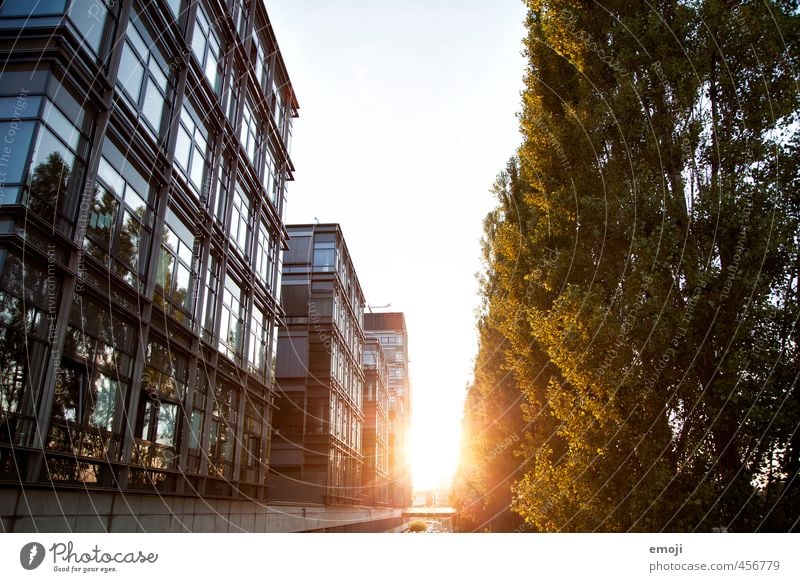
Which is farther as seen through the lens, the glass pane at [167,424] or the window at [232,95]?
the window at [232,95]

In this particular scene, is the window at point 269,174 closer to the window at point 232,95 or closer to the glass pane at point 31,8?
the window at point 232,95

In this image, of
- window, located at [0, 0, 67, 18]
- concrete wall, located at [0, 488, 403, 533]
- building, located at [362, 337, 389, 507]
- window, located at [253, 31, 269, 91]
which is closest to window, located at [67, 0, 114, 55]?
window, located at [0, 0, 67, 18]

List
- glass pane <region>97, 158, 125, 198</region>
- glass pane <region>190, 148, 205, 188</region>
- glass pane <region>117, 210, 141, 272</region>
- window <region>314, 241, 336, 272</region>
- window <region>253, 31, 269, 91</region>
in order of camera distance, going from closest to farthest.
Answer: glass pane <region>97, 158, 125, 198</region> < glass pane <region>117, 210, 141, 272</region> < glass pane <region>190, 148, 205, 188</region> < window <region>253, 31, 269, 91</region> < window <region>314, 241, 336, 272</region>

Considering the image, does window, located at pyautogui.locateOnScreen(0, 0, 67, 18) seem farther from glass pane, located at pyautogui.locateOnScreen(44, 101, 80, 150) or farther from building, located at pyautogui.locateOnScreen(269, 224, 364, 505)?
building, located at pyautogui.locateOnScreen(269, 224, 364, 505)

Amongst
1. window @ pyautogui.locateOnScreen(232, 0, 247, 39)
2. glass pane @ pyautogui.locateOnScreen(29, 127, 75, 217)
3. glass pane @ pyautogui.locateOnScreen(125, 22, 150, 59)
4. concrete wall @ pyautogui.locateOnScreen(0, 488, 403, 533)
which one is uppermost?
window @ pyautogui.locateOnScreen(232, 0, 247, 39)

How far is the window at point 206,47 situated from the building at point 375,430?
110ft

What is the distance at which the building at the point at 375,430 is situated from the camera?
151 ft

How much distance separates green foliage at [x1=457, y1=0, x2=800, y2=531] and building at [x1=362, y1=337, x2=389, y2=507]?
117 ft

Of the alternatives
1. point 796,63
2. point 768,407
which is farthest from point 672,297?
point 796,63

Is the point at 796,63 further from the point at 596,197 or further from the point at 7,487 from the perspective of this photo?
the point at 7,487

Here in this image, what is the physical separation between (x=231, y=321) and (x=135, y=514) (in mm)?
8370

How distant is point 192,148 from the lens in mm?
15609

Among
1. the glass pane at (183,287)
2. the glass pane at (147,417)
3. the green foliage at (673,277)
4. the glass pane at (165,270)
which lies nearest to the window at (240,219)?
the glass pane at (183,287)

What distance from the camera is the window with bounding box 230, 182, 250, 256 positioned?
63.1 feet
